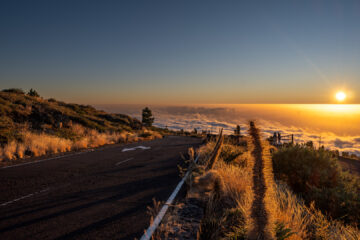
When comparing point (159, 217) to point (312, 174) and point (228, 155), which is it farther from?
point (312, 174)

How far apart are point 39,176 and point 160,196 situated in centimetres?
447

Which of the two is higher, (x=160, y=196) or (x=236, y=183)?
(x=236, y=183)

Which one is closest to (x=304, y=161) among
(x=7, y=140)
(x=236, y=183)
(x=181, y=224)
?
(x=236, y=183)

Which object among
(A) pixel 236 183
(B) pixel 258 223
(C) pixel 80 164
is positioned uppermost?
(B) pixel 258 223

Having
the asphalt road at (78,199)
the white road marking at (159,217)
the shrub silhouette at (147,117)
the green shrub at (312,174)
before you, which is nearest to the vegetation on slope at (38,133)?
the asphalt road at (78,199)

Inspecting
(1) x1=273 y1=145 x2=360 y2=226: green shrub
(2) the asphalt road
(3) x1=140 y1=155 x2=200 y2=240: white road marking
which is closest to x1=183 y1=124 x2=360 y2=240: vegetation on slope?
(3) x1=140 y1=155 x2=200 y2=240: white road marking

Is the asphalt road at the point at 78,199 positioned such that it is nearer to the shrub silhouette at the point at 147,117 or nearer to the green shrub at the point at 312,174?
the green shrub at the point at 312,174

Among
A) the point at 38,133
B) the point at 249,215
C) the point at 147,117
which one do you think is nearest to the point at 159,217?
the point at 249,215

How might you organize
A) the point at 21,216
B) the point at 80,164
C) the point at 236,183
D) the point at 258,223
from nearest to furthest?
the point at 258,223 < the point at 21,216 < the point at 236,183 < the point at 80,164

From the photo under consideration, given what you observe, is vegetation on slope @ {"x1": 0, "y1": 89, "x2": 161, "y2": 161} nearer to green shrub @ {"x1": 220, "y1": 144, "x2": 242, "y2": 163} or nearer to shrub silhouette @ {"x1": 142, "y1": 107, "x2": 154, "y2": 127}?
green shrub @ {"x1": 220, "y1": 144, "x2": 242, "y2": 163}

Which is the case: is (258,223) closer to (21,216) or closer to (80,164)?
(21,216)

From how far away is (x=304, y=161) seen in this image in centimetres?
912

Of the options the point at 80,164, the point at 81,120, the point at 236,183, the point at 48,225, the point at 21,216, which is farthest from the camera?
the point at 81,120

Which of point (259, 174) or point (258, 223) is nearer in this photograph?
point (258, 223)
